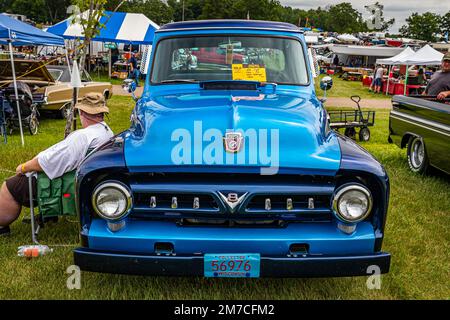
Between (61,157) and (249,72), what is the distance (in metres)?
1.91

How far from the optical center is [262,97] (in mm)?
4371

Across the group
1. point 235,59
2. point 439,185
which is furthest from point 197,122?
point 439,185

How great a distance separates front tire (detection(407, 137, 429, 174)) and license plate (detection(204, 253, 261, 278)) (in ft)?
16.8

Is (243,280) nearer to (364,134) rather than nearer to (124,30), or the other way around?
(364,134)

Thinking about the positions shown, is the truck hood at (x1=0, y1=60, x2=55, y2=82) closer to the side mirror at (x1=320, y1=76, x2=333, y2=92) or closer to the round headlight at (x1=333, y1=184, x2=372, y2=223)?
the side mirror at (x1=320, y1=76, x2=333, y2=92)

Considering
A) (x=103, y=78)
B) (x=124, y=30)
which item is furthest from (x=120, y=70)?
(x=124, y=30)

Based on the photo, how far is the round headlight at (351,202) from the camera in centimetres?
326

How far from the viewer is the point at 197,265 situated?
3.19m

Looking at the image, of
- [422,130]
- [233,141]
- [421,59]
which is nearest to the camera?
[233,141]

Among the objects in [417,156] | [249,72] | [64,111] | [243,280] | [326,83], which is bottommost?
[64,111]

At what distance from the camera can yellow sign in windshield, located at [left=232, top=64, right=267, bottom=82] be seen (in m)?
4.96

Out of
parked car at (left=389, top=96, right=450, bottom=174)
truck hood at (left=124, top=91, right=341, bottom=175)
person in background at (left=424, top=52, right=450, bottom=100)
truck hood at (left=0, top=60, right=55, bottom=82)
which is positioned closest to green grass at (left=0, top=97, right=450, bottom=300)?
truck hood at (left=124, top=91, right=341, bottom=175)

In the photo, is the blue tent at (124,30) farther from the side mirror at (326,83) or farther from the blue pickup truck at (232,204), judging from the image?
the blue pickup truck at (232,204)
